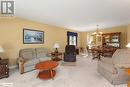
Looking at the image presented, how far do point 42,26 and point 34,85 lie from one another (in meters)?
4.13

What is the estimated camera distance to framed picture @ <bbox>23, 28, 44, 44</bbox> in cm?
560

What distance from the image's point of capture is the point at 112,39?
812 centimetres

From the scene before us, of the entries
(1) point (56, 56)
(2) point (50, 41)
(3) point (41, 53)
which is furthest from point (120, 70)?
(2) point (50, 41)

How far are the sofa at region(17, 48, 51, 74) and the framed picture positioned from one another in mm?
583

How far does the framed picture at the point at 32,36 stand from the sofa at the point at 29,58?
0.58 m

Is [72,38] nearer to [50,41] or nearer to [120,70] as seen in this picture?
[50,41]

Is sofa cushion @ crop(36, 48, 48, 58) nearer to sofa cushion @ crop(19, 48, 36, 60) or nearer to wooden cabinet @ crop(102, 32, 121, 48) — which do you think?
sofa cushion @ crop(19, 48, 36, 60)

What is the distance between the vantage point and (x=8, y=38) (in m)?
4.81

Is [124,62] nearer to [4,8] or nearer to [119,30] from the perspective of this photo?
[4,8]

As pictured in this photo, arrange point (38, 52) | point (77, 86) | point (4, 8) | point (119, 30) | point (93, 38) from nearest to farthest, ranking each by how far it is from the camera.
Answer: point (77, 86)
point (4, 8)
point (38, 52)
point (119, 30)
point (93, 38)

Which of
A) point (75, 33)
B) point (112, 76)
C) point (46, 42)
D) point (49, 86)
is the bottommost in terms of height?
point (49, 86)

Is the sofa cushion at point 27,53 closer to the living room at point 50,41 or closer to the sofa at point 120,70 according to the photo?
the living room at point 50,41

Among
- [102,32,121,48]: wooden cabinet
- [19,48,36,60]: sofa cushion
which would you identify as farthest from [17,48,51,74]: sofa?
[102,32,121,48]: wooden cabinet

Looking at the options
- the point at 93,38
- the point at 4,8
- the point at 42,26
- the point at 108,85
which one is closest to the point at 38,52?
the point at 42,26
